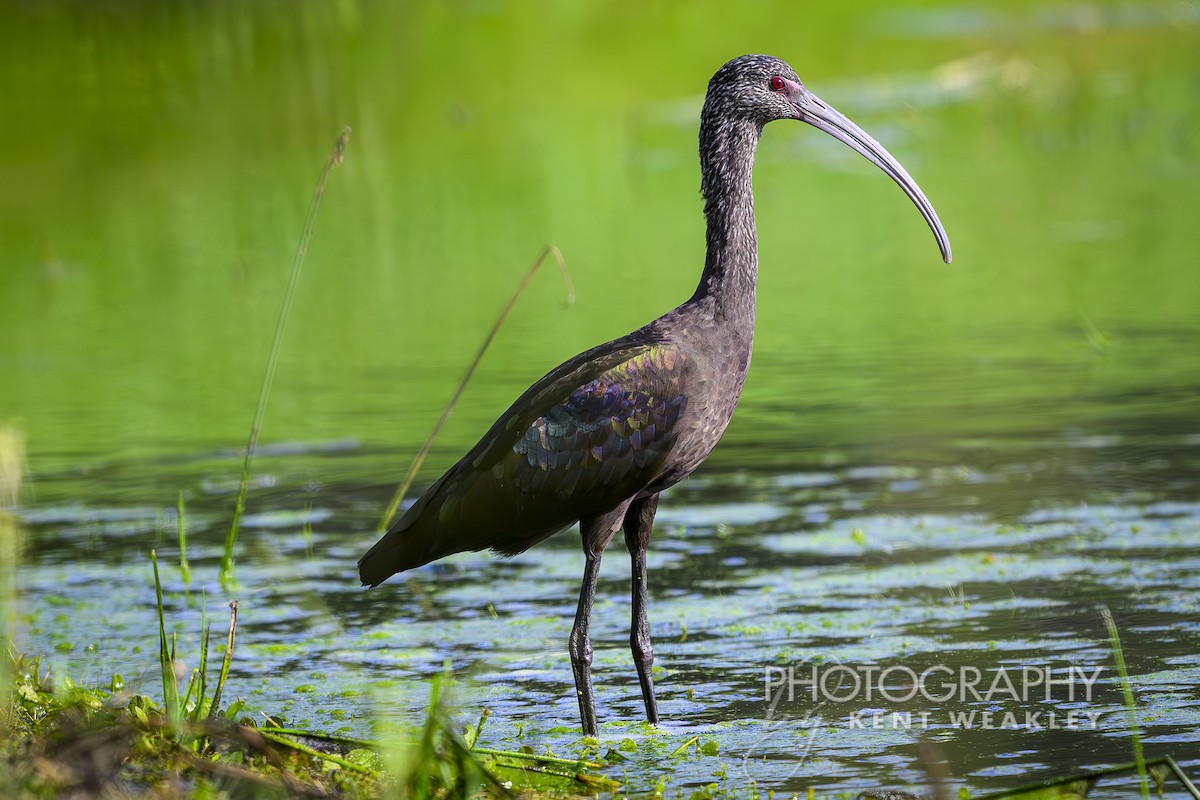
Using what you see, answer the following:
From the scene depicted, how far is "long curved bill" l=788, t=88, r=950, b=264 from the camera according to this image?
7.08 meters

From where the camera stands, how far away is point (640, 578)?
6.71 metres

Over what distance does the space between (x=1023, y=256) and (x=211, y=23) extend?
2062 centimetres

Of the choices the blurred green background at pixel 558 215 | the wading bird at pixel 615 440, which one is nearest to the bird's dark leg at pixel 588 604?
the wading bird at pixel 615 440

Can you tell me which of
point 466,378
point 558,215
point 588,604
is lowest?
point 588,604

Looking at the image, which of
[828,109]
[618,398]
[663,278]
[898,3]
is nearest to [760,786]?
[618,398]

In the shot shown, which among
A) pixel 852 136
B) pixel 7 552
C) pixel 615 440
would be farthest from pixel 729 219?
pixel 7 552

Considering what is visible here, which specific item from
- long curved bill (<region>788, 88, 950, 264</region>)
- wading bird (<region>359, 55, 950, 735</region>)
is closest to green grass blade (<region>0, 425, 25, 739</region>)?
wading bird (<region>359, 55, 950, 735</region>)

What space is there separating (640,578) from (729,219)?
133 centimetres

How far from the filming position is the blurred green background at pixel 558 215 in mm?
12797

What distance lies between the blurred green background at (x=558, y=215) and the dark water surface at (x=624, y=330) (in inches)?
3.1

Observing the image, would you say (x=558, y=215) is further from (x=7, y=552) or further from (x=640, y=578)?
(x=7, y=552)

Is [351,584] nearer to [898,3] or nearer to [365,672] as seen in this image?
[365,672]

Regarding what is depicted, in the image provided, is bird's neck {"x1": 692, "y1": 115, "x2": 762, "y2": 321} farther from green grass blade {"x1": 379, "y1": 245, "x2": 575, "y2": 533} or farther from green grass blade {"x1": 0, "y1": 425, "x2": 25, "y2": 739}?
green grass blade {"x1": 0, "y1": 425, "x2": 25, "y2": 739}

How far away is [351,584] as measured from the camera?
873 cm
